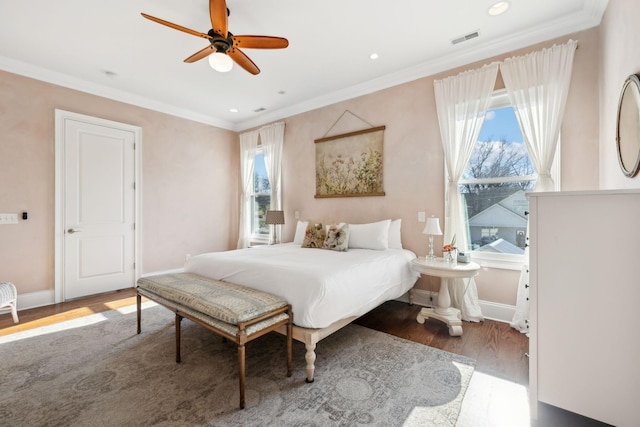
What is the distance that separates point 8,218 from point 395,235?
4.69 m

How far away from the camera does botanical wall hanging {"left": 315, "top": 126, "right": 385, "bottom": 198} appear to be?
3.84m

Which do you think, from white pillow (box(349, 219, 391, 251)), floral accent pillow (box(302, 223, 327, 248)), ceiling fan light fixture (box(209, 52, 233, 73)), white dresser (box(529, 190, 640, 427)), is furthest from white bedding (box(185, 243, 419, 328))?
ceiling fan light fixture (box(209, 52, 233, 73))

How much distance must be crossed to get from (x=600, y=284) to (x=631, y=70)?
144cm

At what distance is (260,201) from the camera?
18.0 feet

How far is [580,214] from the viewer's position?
143 cm

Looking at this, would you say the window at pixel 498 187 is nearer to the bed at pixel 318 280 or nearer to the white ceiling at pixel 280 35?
the white ceiling at pixel 280 35

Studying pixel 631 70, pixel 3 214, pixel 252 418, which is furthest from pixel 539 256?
pixel 3 214

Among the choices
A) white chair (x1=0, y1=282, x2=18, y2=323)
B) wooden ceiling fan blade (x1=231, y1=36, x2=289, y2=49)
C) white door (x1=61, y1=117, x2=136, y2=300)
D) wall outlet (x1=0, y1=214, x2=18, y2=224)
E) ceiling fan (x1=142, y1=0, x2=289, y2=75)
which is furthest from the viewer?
white door (x1=61, y1=117, x2=136, y2=300)

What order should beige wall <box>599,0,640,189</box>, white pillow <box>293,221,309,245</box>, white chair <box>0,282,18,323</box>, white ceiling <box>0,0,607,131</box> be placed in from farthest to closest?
1. white pillow <box>293,221,309,245</box>
2. white chair <box>0,282,18,323</box>
3. white ceiling <box>0,0,607,131</box>
4. beige wall <box>599,0,640,189</box>

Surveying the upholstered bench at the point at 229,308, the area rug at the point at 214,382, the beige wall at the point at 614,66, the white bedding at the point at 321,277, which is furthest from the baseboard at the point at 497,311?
the upholstered bench at the point at 229,308

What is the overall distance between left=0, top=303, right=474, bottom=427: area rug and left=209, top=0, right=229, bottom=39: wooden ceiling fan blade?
264 centimetres

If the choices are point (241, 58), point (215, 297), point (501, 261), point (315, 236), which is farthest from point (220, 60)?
point (501, 261)

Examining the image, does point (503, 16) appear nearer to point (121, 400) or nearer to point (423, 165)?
point (423, 165)

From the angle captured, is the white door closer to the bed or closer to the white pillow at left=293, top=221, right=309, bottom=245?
the bed
